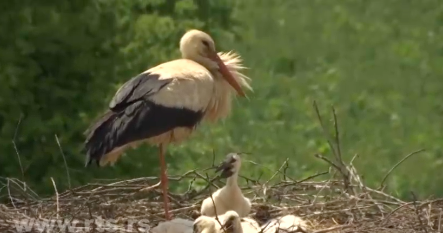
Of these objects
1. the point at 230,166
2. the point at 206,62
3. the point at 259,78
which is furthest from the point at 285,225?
the point at 259,78

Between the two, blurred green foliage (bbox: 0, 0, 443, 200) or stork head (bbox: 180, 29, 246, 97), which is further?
blurred green foliage (bbox: 0, 0, 443, 200)

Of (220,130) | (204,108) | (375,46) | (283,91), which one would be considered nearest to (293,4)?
(375,46)

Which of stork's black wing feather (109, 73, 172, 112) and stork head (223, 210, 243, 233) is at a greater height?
stork's black wing feather (109, 73, 172, 112)

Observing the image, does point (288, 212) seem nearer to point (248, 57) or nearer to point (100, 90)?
point (100, 90)

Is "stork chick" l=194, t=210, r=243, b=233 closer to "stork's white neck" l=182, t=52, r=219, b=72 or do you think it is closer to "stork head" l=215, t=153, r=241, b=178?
"stork head" l=215, t=153, r=241, b=178

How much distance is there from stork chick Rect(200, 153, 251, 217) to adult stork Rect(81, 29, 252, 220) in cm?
28

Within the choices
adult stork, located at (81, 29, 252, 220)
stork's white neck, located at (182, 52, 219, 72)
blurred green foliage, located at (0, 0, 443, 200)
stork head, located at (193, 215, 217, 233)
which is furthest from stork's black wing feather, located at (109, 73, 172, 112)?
stork head, located at (193, 215, 217, 233)

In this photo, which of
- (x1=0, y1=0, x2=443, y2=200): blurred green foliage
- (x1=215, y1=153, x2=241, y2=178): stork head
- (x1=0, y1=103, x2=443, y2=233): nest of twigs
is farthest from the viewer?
(x1=0, y1=0, x2=443, y2=200): blurred green foliage

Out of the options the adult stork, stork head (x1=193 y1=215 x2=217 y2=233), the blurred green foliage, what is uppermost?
the adult stork

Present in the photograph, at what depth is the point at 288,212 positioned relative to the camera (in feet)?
27.9

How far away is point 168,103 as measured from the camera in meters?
8.51

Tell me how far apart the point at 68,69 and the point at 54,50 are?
200 millimetres

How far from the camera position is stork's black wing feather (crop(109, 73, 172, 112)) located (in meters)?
8.44

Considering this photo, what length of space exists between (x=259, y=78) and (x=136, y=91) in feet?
39.1
